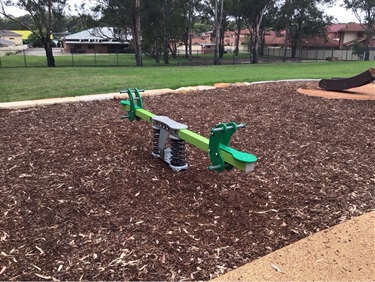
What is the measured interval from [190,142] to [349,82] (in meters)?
7.20

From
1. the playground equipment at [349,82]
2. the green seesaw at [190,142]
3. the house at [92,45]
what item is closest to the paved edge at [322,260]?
the green seesaw at [190,142]

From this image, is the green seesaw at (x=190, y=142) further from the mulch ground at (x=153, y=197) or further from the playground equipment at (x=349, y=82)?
the playground equipment at (x=349, y=82)

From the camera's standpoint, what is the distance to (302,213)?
3166 mm

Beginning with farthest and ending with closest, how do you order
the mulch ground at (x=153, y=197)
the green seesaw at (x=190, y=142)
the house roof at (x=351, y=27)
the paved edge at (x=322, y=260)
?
the house roof at (x=351, y=27)
the green seesaw at (x=190, y=142)
the mulch ground at (x=153, y=197)
the paved edge at (x=322, y=260)

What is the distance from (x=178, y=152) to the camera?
3.89 meters

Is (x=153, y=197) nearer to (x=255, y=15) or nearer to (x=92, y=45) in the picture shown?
(x=255, y=15)

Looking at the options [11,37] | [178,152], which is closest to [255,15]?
[178,152]

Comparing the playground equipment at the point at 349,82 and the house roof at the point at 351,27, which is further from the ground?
the house roof at the point at 351,27

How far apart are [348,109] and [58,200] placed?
20.2 feet

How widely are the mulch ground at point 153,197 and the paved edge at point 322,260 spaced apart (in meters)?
0.12

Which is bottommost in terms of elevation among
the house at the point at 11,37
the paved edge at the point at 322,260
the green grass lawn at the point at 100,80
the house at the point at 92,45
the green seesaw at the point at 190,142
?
the paved edge at the point at 322,260

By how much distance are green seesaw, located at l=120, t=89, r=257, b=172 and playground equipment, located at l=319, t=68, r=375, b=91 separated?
21.0 feet

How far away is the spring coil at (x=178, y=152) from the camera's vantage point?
12.5 ft

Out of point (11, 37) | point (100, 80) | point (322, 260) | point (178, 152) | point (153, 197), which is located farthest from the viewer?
point (11, 37)
